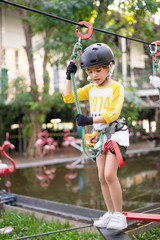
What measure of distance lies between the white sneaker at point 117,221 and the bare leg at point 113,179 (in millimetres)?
48

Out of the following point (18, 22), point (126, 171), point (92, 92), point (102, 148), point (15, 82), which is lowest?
point (126, 171)

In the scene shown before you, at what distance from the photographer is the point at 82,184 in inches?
324

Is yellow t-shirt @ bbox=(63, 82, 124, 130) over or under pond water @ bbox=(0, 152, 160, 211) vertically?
over

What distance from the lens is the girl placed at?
8.68ft

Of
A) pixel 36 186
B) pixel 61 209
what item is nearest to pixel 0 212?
pixel 61 209

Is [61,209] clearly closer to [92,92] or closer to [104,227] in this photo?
[104,227]

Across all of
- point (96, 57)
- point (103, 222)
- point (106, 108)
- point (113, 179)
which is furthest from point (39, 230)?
point (96, 57)

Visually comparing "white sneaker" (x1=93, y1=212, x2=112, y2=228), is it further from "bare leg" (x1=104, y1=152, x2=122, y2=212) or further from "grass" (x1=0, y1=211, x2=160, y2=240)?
"grass" (x1=0, y1=211, x2=160, y2=240)

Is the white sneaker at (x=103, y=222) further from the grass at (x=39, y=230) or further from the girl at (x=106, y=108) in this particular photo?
the grass at (x=39, y=230)

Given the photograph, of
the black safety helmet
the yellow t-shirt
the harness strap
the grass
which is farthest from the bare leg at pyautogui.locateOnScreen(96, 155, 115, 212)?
the grass

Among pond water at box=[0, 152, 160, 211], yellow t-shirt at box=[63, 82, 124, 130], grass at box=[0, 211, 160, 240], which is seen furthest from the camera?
pond water at box=[0, 152, 160, 211]

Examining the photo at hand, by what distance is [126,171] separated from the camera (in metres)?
10.2

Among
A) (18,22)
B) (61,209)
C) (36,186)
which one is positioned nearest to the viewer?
(61,209)

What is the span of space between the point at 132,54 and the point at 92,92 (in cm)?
1689
